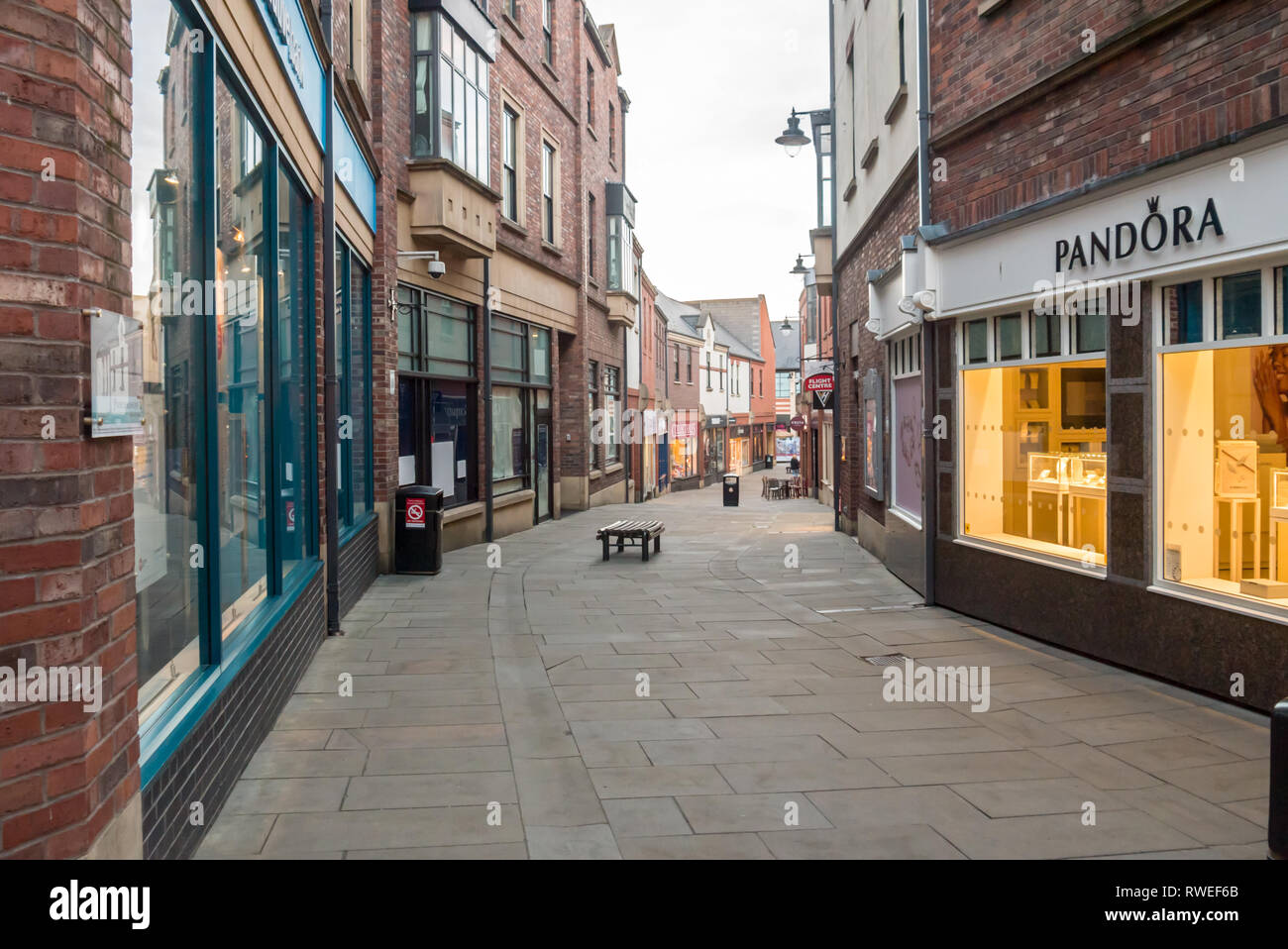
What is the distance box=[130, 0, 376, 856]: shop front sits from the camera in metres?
4.20

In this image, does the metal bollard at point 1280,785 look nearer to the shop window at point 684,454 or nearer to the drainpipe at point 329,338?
the drainpipe at point 329,338

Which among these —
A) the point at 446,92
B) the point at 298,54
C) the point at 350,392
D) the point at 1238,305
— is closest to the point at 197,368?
the point at 298,54

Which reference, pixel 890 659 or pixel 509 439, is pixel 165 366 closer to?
pixel 890 659

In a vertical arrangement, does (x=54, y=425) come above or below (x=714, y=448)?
below

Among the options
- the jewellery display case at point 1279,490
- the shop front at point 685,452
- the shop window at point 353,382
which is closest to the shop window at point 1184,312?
the jewellery display case at point 1279,490

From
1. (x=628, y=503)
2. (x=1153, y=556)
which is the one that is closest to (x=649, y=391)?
(x=628, y=503)

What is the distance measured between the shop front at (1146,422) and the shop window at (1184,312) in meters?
0.01

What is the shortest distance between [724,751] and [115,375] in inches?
149

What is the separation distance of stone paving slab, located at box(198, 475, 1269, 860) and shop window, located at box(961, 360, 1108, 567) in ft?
3.02

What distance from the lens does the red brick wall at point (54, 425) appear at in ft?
9.23

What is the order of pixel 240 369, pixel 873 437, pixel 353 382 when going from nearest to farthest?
pixel 240 369 → pixel 353 382 → pixel 873 437

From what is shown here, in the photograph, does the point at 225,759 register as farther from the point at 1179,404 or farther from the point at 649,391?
the point at 649,391

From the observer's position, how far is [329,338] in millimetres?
9242
